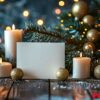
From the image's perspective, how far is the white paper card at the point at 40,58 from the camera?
831 mm

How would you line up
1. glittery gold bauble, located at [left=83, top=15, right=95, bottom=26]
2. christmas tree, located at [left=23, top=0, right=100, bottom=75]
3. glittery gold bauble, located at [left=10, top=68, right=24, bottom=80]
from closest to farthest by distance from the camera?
glittery gold bauble, located at [left=10, top=68, right=24, bottom=80], christmas tree, located at [left=23, top=0, right=100, bottom=75], glittery gold bauble, located at [left=83, top=15, right=95, bottom=26]

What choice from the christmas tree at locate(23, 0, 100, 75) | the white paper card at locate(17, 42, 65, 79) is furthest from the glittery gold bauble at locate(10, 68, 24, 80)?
the christmas tree at locate(23, 0, 100, 75)

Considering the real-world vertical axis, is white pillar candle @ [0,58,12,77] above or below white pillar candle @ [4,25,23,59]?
below

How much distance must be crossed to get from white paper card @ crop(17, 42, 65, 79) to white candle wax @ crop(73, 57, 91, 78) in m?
0.04

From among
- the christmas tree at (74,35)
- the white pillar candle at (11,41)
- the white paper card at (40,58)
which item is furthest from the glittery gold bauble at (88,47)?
the white pillar candle at (11,41)

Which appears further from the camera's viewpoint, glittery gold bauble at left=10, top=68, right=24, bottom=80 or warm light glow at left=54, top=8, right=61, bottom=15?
warm light glow at left=54, top=8, right=61, bottom=15

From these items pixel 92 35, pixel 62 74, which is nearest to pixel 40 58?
pixel 62 74

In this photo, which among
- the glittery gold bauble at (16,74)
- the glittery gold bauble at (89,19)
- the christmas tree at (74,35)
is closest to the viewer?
the glittery gold bauble at (16,74)

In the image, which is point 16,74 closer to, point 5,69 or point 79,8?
point 5,69

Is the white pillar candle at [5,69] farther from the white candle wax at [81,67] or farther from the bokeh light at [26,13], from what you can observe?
the bokeh light at [26,13]

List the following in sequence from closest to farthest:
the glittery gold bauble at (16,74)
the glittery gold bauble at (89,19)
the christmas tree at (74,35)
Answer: the glittery gold bauble at (16,74) → the christmas tree at (74,35) → the glittery gold bauble at (89,19)

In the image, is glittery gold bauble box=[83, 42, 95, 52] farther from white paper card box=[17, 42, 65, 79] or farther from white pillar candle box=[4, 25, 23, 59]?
white pillar candle box=[4, 25, 23, 59]

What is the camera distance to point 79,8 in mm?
1040

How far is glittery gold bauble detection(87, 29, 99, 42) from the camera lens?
97 cm
